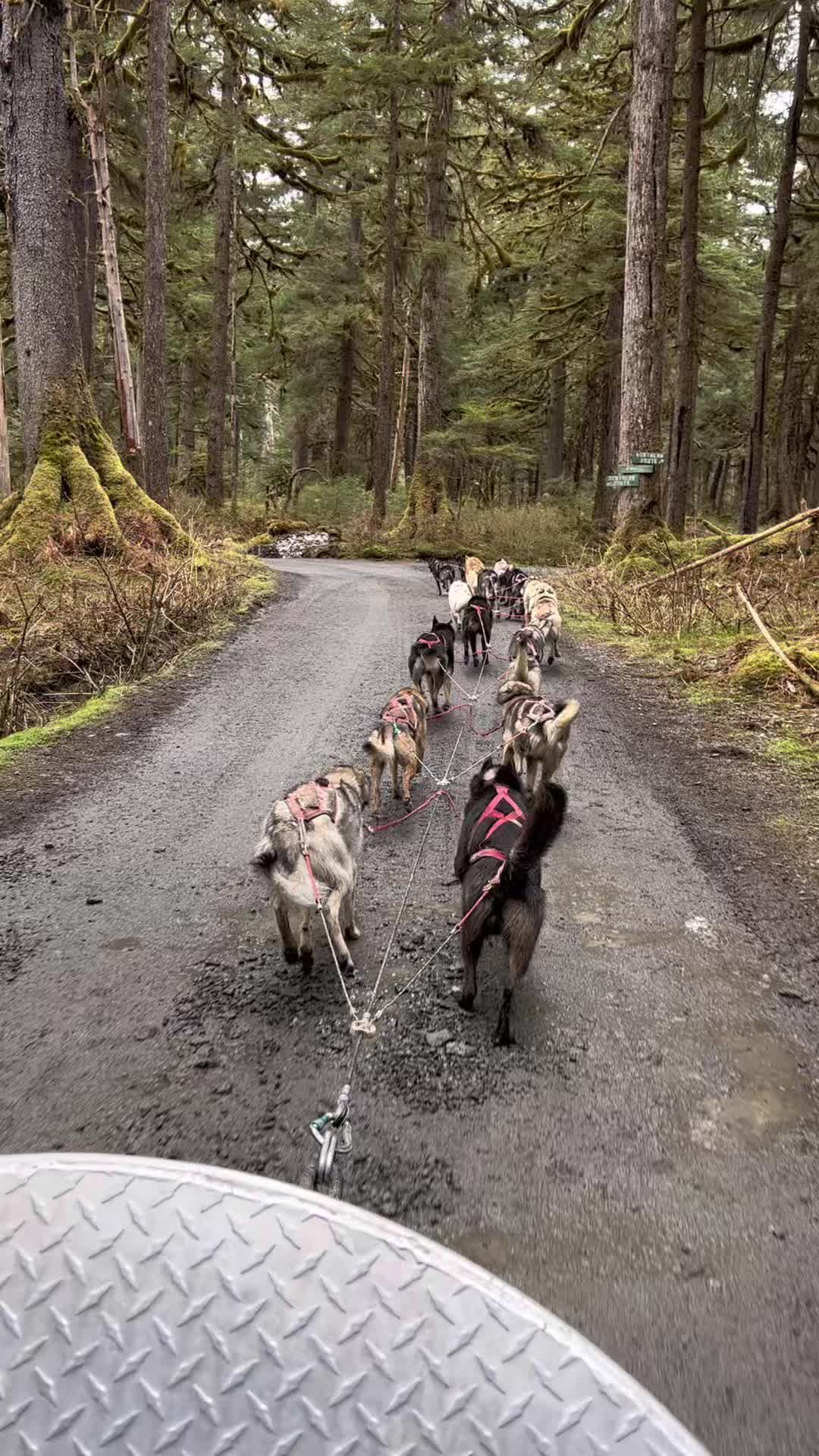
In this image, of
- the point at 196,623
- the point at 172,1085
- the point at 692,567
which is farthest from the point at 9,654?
the point at 692,567

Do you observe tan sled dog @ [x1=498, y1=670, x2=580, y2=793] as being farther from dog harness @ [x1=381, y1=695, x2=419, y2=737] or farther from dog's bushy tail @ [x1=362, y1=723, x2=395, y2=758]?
dog's bushy tail @ [x1=362, y1=723, x2=395, y2=758]

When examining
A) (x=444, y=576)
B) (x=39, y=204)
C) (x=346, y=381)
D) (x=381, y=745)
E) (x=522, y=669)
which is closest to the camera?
(x=381, y=745)

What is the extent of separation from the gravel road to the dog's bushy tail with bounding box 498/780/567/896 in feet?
1.90

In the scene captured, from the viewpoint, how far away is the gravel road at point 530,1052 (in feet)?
7.07

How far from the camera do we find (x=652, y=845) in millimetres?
4750

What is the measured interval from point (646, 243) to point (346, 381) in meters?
19.2

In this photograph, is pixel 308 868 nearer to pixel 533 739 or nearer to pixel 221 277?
pixel 533 739

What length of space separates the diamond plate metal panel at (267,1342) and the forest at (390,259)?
6.68 m

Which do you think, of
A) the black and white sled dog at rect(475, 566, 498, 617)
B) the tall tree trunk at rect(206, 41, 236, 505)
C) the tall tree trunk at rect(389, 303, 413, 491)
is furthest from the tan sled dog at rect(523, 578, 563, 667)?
the tall tree trunk at rect(389, 303, 413, 491)

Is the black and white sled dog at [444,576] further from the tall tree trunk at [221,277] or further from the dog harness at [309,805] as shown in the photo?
the tall tree trunk at [221,277]

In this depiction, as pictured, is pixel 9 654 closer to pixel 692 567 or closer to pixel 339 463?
pixel 692 567

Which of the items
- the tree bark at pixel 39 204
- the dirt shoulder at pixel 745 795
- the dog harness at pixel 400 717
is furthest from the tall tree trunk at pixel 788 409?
the dog harness at pixel 400 717

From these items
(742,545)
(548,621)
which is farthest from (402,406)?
Answer: (548,621)

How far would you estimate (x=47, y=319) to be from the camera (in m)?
11.3
